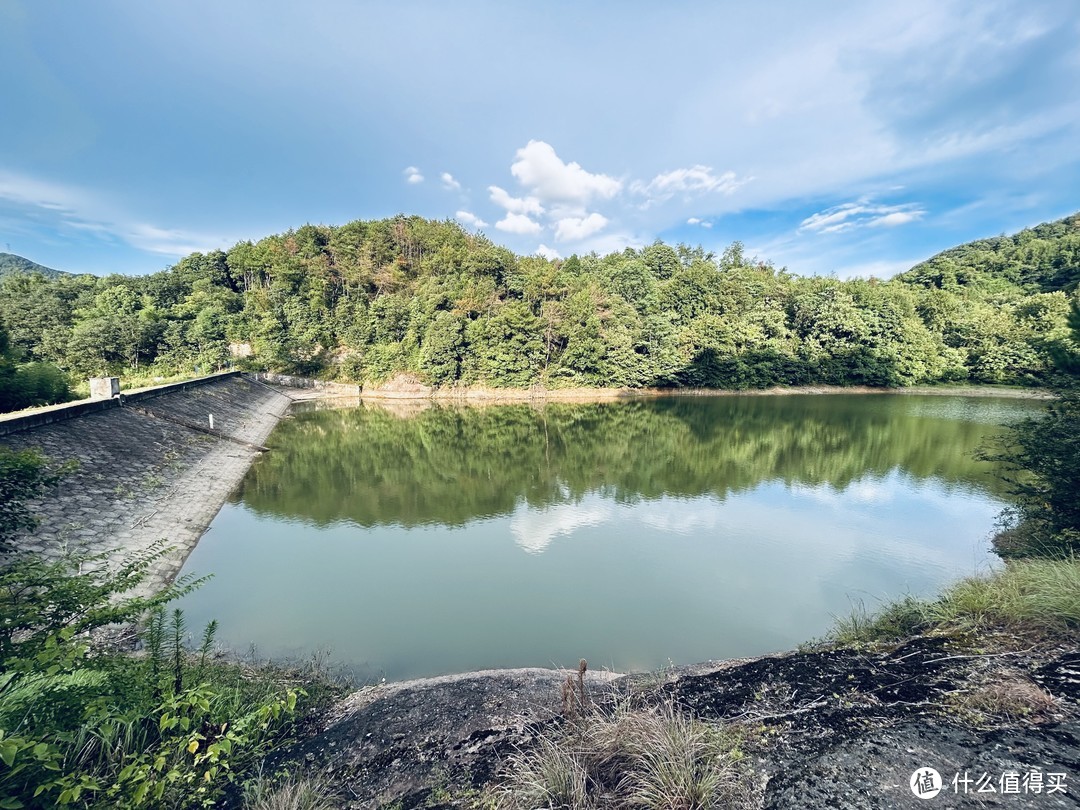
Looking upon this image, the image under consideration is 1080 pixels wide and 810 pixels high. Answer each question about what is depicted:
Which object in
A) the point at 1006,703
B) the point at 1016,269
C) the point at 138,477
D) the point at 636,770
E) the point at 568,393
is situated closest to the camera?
the point at 636,770

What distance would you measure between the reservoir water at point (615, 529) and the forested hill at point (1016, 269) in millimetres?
45245

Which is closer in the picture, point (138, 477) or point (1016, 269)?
point (138, 477)

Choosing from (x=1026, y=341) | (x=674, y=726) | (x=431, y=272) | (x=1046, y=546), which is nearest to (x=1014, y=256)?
(x=1026, y=341)

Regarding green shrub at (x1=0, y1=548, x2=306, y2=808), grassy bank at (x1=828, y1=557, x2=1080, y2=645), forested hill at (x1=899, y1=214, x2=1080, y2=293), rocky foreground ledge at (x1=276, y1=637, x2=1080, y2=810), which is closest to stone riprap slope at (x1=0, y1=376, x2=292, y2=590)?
green shrub at (x1=0, y1=548, x2=306, y2=808)

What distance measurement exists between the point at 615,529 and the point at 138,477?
11.3 metres

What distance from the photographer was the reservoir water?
6.76m

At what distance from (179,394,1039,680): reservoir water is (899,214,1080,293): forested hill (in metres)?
45.2

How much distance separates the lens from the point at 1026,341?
1496 inches

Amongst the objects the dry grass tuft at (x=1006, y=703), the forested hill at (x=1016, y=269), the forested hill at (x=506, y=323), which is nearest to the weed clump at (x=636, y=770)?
the dry grass tuft at (x=1006, y=703)

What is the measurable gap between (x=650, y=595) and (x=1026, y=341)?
49152 millimetres

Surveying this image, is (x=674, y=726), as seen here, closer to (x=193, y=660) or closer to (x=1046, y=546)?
(x=193, y=660)

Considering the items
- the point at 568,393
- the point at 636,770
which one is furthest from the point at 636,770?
the point at 568,393

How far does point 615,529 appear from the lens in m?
10.9

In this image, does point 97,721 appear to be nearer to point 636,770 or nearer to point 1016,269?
point 636,770
